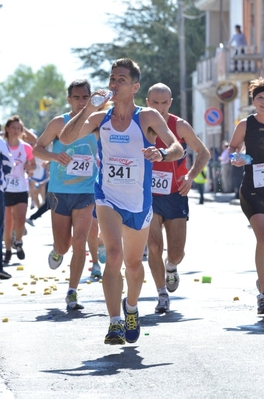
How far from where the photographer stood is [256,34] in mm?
48625

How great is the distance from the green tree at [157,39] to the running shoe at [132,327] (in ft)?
196

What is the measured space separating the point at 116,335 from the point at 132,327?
0.23 meters

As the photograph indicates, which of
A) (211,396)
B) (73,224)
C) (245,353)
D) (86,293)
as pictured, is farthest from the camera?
(86,293)

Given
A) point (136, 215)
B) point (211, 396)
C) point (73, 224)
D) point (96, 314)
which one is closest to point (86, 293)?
point (73, 224)

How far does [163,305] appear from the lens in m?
10.0

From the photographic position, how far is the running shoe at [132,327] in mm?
8234

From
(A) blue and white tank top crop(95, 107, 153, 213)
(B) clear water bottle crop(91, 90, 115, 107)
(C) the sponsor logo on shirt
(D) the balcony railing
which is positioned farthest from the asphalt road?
(D) the balcony railing

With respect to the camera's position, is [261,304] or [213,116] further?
[213,116]

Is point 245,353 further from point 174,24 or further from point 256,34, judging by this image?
point 174,24

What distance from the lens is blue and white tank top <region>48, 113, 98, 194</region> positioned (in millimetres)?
11094

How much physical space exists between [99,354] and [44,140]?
3058 millimetres

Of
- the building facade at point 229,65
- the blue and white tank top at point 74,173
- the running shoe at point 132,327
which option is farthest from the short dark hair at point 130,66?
the building facade at point 229,65

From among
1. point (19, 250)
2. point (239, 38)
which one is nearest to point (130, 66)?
point (19, 250)

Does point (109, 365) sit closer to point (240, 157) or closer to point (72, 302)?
point (240, 157)
